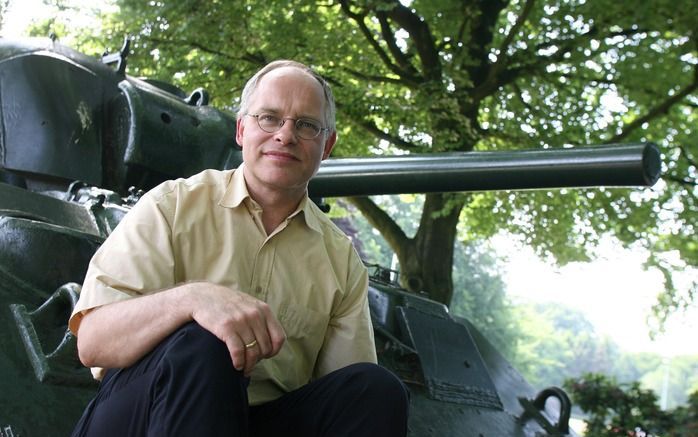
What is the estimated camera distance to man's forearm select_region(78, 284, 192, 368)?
2.19m

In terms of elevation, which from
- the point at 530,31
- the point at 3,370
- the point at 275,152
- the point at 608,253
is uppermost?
the point at 530,31

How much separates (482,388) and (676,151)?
7.84 metres

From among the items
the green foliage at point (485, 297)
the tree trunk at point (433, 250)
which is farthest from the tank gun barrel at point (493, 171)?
the green foliage at point (485, 297)

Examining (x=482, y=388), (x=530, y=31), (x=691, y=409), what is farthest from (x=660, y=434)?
(x=482, y=388)

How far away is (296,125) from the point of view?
2.63 metres

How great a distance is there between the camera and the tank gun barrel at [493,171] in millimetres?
4008

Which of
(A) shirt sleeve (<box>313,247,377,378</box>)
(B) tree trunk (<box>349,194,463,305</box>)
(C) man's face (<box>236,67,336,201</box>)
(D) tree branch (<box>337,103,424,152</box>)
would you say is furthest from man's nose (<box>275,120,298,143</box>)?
(D) tree branch (<box>337,103,424,152</box>)

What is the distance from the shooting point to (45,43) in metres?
5.28

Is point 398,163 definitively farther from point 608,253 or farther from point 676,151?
point 608,253

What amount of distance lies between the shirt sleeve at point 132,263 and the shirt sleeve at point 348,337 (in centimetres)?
53

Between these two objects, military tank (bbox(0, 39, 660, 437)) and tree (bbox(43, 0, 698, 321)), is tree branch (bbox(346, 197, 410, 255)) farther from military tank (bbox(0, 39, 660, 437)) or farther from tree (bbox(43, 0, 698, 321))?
military tank (bbox(0, 39, 660, 437))

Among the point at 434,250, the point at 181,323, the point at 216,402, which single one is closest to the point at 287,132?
the point at 181,323

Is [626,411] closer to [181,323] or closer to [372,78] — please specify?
[372,78]

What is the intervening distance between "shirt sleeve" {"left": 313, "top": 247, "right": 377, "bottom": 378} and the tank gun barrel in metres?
1.64
